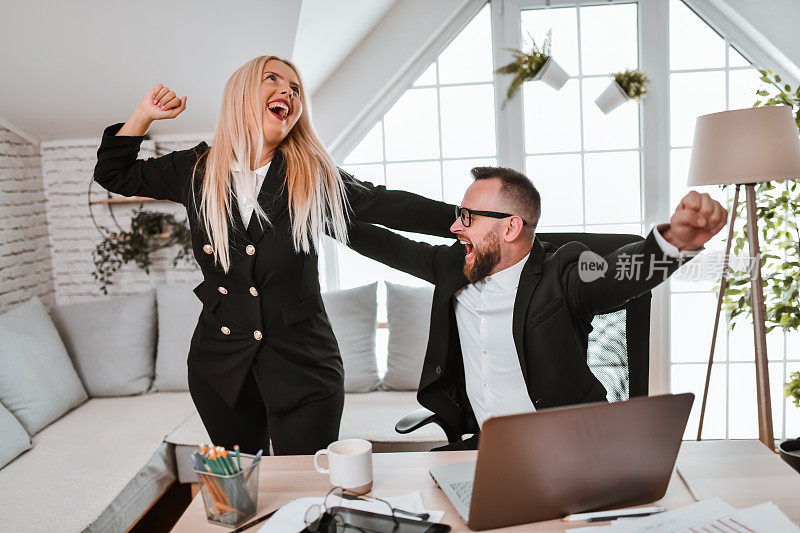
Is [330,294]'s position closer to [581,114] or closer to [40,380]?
[40,380]

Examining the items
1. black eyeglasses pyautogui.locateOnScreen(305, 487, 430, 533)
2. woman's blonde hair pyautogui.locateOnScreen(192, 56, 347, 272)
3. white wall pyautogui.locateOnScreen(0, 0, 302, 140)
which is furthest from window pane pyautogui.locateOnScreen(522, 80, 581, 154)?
black eyeglasses pyautogui.locateOnScreen(305, 487, 430, 533)

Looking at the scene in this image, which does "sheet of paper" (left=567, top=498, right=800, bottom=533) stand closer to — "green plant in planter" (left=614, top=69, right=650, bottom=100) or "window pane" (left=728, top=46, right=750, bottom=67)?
"green plant in planter" (left=614, top=69, right=650, bottom=100)

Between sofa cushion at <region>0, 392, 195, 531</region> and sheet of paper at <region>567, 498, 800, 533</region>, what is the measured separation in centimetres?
176

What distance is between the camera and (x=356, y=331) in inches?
124

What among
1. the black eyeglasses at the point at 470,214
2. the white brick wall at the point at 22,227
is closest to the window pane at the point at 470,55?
the black eyeglasses at the point at 470,214

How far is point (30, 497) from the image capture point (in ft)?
6.75

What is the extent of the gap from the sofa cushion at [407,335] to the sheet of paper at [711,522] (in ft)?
6.91

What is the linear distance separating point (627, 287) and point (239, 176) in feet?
3.24

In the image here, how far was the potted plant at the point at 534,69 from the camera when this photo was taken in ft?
10.6

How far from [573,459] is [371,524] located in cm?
33

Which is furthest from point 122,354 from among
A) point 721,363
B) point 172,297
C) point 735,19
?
point 735,19

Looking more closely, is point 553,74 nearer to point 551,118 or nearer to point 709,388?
point 551,118

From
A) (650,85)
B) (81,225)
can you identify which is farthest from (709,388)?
(81,225)

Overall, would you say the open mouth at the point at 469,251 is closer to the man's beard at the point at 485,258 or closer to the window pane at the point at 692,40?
the man's beard at the point at 485,258
